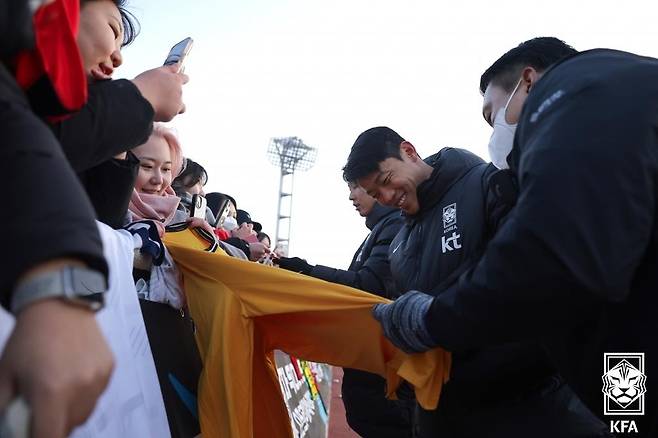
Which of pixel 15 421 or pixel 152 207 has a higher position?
pixel 15 421

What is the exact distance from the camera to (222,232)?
11.1 feet

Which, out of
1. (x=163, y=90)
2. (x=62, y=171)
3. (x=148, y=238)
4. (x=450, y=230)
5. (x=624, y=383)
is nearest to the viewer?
(x=62, y=171)

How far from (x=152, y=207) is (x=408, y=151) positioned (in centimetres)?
141

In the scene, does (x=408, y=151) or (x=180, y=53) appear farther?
(x=408, y=151)

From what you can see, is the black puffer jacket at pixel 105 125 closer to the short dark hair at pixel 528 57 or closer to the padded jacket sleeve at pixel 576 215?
the padded jacket sleeve at pixel 576 215

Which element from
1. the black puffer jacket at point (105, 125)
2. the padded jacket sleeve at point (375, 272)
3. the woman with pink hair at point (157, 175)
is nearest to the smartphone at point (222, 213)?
the padded jacket sleeve at point (375, 272)

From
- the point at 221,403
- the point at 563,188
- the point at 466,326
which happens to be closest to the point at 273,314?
the point at 221,403

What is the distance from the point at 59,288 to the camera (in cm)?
58

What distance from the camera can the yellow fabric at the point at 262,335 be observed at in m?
1.90

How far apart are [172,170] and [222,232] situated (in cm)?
85

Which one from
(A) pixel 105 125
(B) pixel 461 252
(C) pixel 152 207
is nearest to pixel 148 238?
(C) pixel 152 207

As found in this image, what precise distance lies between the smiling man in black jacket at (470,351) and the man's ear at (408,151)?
23 cm

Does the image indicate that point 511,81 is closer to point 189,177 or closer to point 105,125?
point 105,125

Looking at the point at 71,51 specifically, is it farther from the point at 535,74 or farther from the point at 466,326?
the point at 535,74
